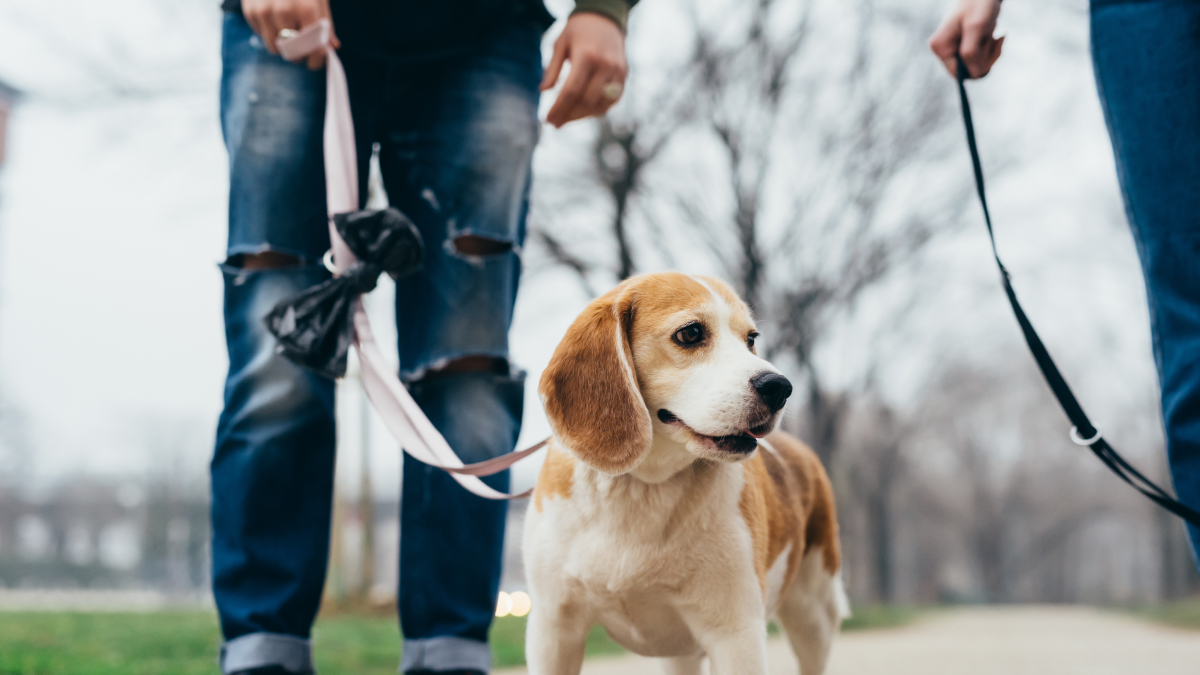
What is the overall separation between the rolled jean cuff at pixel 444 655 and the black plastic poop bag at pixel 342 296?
69cm

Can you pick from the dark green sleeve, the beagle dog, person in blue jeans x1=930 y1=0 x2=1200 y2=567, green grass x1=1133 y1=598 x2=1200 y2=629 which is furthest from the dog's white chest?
green grass x1=1133 y1=598 x2=1200 y2=629

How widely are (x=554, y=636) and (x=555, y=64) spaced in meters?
1.54

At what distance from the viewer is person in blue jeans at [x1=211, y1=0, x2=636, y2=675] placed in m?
2.08

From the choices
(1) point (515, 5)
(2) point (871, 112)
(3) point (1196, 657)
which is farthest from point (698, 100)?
(1) point (515, 5)

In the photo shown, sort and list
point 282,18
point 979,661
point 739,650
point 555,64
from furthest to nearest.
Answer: point 979,661 → point 555,64 → point 282,18 → point 739,650

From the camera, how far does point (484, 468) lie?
80.0 inches

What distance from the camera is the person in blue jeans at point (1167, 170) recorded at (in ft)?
5.55

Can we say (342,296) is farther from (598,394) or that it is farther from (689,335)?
(689,335)

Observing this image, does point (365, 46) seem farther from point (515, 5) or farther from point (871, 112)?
point (871, 112)

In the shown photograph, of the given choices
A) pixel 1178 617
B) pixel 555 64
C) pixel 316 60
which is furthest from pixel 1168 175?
pixel 1178 617

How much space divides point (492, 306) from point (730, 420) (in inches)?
→ 30.3

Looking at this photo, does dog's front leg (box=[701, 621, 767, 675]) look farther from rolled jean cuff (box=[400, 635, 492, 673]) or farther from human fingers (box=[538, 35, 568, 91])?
human fingers (box=[538, 35, 568, 91])

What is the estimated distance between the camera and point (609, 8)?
2412 millimetres

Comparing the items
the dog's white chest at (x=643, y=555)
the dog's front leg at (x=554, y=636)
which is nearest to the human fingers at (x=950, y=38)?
the dog's white chest at (x=643, y=555)
